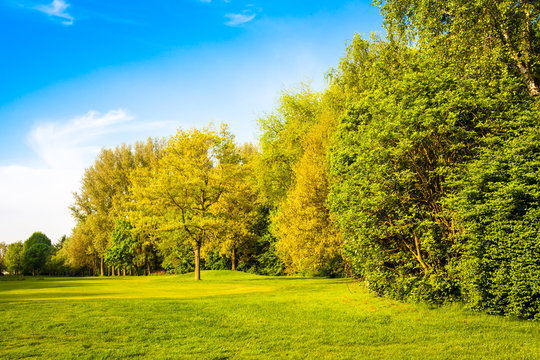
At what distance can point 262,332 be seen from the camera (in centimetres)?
1023

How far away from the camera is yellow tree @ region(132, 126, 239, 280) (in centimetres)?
3105

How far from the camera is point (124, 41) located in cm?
2505

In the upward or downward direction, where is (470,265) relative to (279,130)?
downward

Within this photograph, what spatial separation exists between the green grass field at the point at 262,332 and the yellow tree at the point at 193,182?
54.5ft

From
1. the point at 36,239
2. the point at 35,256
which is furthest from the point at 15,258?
the point at 36,239

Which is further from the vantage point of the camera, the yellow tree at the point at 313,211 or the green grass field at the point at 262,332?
the yellow tree at the point at 313,211

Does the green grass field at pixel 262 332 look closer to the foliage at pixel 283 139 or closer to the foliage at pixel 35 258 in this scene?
the foliage at pixel 283 139

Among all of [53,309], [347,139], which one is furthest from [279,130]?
[53,309]

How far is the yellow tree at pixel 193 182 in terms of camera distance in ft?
102

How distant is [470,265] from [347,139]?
7960mm

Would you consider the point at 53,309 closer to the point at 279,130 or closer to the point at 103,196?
the point at 279,130

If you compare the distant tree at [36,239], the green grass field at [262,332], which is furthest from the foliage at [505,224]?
the distant tree at [36,239]

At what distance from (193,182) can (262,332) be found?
2137cm

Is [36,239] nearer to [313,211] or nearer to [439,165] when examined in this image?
[313,211]
